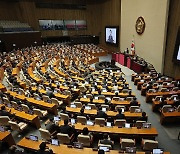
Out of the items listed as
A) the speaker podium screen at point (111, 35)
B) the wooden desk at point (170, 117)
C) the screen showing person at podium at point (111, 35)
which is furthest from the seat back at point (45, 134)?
the screen showing person at podium at point (111, 35)

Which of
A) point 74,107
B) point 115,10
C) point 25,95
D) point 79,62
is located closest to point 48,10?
point 115,10

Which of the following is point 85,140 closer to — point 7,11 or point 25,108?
point 25,108

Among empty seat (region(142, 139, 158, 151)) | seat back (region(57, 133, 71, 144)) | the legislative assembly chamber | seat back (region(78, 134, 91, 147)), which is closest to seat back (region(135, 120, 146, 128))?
the legislative assembly chamber

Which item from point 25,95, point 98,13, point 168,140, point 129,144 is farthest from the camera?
point 98,13

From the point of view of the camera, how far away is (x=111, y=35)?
25.9m

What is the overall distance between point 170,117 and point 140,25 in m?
13.2

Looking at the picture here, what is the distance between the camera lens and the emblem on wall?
699 inches

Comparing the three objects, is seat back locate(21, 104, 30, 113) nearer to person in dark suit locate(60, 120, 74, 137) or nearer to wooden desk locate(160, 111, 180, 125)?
person in dark suit locate(60, 120, 74, 137)

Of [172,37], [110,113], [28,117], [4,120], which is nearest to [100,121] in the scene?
[110,113]

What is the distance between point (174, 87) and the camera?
1048cm

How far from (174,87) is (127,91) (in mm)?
3044

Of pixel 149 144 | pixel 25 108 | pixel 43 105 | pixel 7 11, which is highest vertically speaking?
pixel 7 11

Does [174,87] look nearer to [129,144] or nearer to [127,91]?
[127,91]

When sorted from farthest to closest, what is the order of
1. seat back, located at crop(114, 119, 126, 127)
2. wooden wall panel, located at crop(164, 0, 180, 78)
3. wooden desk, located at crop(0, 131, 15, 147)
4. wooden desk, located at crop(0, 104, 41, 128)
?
wooden wall panel, located at crop(164, 0, 180, 78), wooden desk, located at crop(0, 104, 41, 128), seat back, located at crop(114, 119, 126, 127), wooden desk, located at crop(0, 131, 15, 147)
